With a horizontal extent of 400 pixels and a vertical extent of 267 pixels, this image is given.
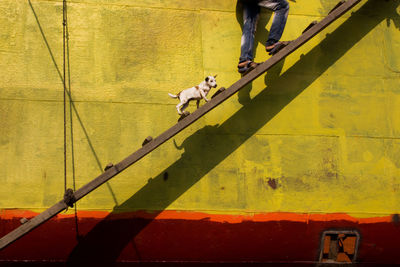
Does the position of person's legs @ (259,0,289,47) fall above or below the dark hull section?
above

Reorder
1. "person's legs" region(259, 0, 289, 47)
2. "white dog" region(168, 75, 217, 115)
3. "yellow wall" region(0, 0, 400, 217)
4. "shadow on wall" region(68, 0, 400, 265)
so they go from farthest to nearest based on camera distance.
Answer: "person's legs" region(259, 0, 289, 47) < "yellow wall" region(0, 0, 400, 217) < "shadow on wall" region(68, 0, 400, 265) < "white dog" region(168, 75, 217, 115)

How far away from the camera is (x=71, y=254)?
5.15m

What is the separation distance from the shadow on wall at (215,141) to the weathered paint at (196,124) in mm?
16

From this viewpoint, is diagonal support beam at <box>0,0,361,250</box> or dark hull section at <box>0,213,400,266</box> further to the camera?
dark hull section at <box>0,213,400,266</box>

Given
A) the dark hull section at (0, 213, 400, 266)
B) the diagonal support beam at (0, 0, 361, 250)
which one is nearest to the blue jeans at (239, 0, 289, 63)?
the diagonal support beam at (0, 0, 361, 250)

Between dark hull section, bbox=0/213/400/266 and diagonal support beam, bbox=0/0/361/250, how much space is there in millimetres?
575

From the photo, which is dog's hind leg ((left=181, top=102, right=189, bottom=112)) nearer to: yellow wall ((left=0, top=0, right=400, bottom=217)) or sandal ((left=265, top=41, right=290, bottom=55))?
yellow wall ((left=0, top=0, right=400, bottom=217))

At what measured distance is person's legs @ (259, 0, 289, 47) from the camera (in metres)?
5.58

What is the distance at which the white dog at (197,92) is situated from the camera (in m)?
5.09

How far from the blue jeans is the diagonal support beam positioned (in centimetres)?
45

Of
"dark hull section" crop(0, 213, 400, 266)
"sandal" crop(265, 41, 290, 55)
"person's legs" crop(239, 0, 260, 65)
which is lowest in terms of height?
"dark hull section" crop(0, 213, 400, 266)

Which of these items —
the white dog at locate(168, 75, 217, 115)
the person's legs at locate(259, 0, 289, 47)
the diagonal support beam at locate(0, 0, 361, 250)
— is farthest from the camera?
the person's legs at locate(259, 0, 289, 47)

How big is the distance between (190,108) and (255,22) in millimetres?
1544

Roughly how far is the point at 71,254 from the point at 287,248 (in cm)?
280
